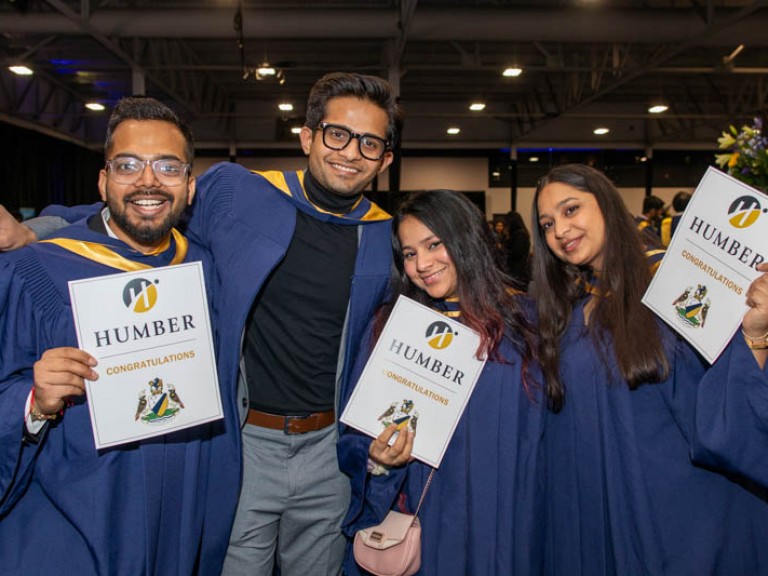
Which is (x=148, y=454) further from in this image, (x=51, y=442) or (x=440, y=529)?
(x=440, y=529)

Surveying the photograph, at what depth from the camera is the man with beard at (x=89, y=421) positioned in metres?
1.59

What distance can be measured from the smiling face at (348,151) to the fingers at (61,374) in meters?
1.06

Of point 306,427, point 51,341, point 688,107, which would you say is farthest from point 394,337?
point 688,107

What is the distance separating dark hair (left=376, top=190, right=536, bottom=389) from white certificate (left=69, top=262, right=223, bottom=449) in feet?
2.35

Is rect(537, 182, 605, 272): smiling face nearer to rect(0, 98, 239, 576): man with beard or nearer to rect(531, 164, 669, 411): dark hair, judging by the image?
rect(531, 164, 669, 411): dark hair

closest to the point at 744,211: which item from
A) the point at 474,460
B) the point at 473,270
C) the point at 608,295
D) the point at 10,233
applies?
the point at 608,295

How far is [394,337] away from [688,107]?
18.6 m

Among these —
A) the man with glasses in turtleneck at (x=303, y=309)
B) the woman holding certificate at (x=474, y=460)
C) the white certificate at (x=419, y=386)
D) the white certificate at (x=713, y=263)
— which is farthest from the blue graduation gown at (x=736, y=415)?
the man with glasses in turtleneck at (x=303, y=309)

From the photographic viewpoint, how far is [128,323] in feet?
5.10

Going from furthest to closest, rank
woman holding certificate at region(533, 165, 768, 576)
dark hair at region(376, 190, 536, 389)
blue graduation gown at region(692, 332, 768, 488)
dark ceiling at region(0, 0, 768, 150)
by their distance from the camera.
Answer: dark ceiling at region(0, 0, 768, 150) → dark hair at region(376, 190, 536, 389) → woman holding certificate at region(533, 165, 768, 576) → blue graduation gown at region(692, 332, 768, 488)

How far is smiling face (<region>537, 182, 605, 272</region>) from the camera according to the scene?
2.08 m

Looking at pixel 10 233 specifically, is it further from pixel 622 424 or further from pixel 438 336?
pixel 622 424

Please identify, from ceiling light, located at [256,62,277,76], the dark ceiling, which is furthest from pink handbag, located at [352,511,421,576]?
ceiling light, located at [256,62,277,76]

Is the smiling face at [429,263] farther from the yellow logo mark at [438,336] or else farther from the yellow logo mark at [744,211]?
the yellow logo mark at [744,211]
